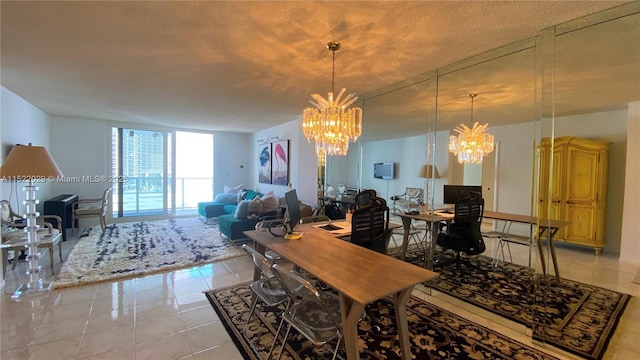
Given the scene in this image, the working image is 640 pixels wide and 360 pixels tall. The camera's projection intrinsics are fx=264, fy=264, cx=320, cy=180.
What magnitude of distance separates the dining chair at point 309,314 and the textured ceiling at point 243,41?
1780 millimetres

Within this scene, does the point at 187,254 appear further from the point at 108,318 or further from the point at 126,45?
the point at 126,45

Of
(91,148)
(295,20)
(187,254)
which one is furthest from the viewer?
(91,148)

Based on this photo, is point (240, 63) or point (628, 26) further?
point (240, 63)

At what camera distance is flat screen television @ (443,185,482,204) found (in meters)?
3.82

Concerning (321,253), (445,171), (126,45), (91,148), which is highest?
(126,45)

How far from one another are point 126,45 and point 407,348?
3265mm

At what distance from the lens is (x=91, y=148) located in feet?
19.7

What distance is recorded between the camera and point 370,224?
106 inches

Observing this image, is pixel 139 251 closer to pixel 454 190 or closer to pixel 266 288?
pixel 266 288

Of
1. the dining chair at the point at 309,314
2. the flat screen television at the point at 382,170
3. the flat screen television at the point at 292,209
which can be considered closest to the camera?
the dining chair at the point at 309,314

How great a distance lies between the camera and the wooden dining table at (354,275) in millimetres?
1426

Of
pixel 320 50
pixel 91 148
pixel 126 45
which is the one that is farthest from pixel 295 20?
pixel 91 148

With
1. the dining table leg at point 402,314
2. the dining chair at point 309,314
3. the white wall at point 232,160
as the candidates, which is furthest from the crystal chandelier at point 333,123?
the white wall at point 232,160

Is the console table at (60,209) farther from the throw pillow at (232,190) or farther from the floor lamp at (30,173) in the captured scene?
the throw pillow at (232,190)
